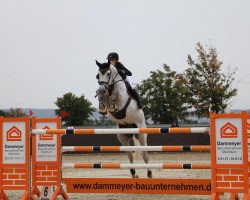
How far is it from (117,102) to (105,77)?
2.31 ft

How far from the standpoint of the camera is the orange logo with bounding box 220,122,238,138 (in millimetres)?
6605

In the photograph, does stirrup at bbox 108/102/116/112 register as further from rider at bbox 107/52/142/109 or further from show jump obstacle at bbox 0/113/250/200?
show jump obstacle at bbox 0/113/250/200

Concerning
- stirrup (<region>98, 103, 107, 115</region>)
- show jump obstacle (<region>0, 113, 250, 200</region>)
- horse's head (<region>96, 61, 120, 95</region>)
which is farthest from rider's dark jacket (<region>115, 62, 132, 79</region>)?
show jump obstacle (<region>0, 113, 250, 200</region>)

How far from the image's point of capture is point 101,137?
24.3m

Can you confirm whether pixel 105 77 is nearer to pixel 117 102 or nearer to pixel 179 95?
pixel 117 102

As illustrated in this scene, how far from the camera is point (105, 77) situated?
895 cm

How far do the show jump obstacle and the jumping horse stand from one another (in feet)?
3.66

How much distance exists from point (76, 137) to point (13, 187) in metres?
16.7

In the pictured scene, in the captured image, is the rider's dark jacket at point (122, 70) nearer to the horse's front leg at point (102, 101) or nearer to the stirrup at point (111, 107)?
the stirrup at point (111, 107)

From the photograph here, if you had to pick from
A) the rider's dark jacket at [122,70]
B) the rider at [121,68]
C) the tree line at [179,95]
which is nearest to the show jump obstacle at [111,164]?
the rider's dark jacket at [122,70]

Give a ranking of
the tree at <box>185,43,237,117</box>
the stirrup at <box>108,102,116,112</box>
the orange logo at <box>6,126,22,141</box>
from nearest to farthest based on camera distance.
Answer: the orange logo at <box>6,126,22,141</box> → the stirrup at <box>108,102,116,112</box> → the tree at <box>185,43,237,117</box>

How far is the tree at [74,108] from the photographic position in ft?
202

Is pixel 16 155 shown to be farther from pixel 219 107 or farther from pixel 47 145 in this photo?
pixel 219 107

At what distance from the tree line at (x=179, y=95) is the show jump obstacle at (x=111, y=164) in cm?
1551
